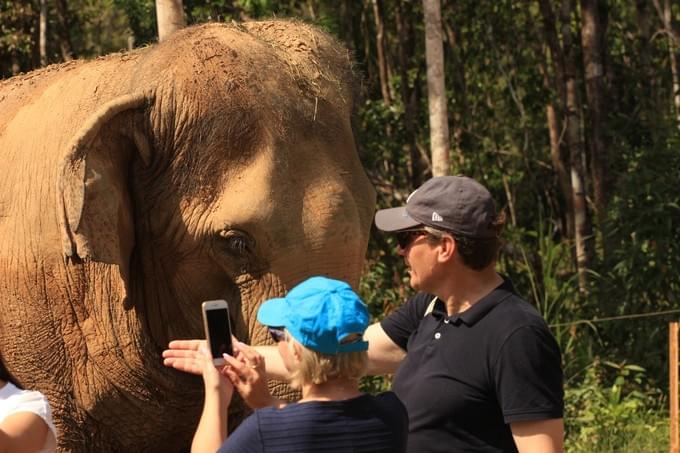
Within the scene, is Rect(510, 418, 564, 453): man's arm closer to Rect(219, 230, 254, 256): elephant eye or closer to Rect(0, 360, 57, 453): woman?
Rect(0, 360, 57, 453): woman

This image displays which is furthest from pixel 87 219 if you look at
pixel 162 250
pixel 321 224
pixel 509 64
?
pixel 509 64

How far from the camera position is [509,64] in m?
15.4

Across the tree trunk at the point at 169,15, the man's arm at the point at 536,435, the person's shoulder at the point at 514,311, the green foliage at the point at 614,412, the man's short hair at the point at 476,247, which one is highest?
the tree trunk at the point at 169,15

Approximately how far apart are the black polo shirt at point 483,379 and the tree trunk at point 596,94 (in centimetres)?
808

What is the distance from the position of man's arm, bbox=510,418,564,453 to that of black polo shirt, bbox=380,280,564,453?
0.07 feet

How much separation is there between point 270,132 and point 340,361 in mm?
2253

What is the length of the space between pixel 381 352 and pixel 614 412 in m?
4.43

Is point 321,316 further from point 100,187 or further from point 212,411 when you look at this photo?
point 100,187

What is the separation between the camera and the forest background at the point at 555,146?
928 centimetres

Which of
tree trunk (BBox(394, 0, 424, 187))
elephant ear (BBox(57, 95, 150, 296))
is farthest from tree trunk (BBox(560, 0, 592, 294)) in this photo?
elephant ear (BBox(57, 95, 150, 296))

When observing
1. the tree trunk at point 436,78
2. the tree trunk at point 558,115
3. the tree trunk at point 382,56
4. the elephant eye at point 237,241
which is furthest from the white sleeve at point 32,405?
the tree trunk at point 382,56

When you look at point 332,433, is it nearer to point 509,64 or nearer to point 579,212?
point 579,212

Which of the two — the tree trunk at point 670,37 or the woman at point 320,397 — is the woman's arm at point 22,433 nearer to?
the woman at point 320,397

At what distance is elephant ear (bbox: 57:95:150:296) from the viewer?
505 cm
